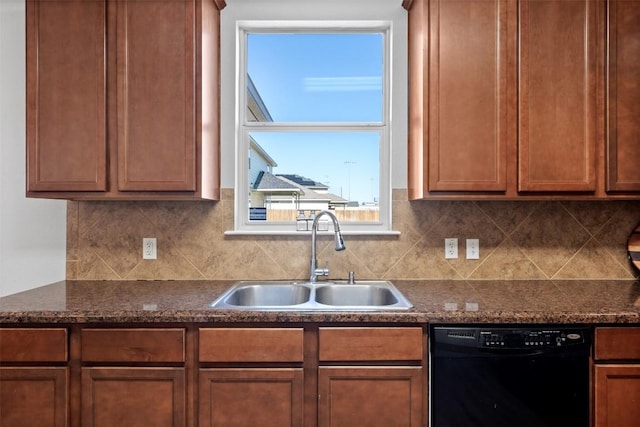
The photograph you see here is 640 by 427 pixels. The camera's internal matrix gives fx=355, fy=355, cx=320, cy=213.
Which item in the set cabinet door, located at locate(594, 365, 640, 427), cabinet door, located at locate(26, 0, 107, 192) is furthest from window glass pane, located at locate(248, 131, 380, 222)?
cabinet door, located at locate(594, 365, 640, 427)

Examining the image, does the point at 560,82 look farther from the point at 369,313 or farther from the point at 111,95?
the point at 111,95

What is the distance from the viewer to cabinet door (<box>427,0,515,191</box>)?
173 cm

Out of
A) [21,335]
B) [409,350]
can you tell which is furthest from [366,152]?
[21,335]

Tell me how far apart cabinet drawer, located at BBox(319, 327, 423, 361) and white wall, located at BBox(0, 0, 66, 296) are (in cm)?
169

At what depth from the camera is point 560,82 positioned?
1.73m

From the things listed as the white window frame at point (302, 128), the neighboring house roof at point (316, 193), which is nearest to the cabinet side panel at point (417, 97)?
the white window frame at point (302, 128)

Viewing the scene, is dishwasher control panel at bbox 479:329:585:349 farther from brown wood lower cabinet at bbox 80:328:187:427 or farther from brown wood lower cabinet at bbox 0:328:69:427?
brown wood lower cabinet at bbox 0:328:69:427

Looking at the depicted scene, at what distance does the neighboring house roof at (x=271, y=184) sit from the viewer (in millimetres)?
2201

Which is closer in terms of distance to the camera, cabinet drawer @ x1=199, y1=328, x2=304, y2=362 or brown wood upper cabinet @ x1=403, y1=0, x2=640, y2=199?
cabinet drawer @ x1=199, y1=328, x2=304, y2=362

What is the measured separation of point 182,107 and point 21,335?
46.3 inches

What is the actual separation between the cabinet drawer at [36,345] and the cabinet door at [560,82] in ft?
7.29

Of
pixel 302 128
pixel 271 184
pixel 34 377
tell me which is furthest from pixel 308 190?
pixel 34 377

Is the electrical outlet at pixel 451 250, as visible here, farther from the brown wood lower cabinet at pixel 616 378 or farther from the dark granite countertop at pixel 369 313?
the brown wood lower cabinet at pixel 616 378

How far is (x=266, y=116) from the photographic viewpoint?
220 cm
